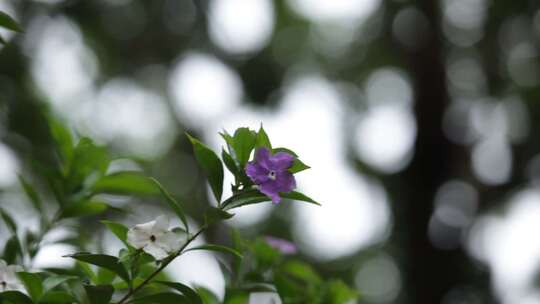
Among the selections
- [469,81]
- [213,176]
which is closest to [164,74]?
[469,81]

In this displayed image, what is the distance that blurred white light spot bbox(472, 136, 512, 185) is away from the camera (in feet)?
23.3

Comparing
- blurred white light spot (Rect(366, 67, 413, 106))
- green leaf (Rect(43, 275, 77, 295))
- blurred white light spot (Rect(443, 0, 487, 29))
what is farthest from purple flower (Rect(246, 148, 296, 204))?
blurred white light spot (Rect(366, 67, 413, 106))

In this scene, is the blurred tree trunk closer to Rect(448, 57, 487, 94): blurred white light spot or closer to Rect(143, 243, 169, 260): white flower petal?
Rect(448, 57, 487, 94): blurred white light spot

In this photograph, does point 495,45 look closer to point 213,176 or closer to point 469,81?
point 469,81

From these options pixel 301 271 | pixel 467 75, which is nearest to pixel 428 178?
pixel 467 75

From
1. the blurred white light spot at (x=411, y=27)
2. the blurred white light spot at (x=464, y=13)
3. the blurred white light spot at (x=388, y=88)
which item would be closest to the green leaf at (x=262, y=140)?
the blurred white light spot at (x=411, y=27)

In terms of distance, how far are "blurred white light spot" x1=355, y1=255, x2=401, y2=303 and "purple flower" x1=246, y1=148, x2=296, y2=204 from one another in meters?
6.89

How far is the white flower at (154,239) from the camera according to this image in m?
1.21

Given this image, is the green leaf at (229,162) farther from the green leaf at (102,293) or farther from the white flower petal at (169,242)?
the green leaf at (102,293)

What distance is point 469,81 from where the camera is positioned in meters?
7.84

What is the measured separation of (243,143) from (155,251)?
25 cm

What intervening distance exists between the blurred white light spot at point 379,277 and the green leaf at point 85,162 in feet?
21.1

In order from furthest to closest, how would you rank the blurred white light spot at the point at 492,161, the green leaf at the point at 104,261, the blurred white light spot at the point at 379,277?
the blurred white light spot at the point at 379,277
the blurred white light spot at the point at 492,161
the green leaf at the point at 104,261

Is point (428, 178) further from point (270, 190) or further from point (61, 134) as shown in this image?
point (270, 190)
